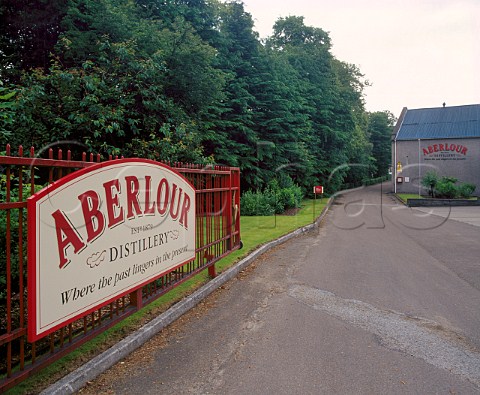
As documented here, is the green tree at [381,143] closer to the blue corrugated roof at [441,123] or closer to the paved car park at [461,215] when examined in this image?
the blue corrugated roof at [441,123]

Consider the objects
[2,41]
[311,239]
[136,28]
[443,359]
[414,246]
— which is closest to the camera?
[443,359]

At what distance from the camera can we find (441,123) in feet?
160

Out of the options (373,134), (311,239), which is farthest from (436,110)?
(311,239)

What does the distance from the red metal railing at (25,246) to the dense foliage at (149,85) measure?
6.69 feet

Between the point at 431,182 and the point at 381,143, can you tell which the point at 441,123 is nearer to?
the point at 431,182

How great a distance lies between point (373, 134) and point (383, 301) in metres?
80.6

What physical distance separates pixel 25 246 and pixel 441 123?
5257 cm

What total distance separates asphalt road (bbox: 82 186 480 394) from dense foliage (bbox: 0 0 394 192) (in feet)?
13.7

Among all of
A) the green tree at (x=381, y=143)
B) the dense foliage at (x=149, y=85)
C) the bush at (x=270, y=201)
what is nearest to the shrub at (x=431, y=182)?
the dense foliage at (x=149, y=85)

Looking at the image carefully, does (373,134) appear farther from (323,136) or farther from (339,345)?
(339,345)

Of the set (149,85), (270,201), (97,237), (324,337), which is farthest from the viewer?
(270,201)

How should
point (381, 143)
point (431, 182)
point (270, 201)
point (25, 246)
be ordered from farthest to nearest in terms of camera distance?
1. point (381, 143)
2. point (431, 182)
3. point (270, 201)
4. point (25, 246)

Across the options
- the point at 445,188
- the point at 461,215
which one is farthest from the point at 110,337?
the point at 445,188

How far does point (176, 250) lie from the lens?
6141mm
